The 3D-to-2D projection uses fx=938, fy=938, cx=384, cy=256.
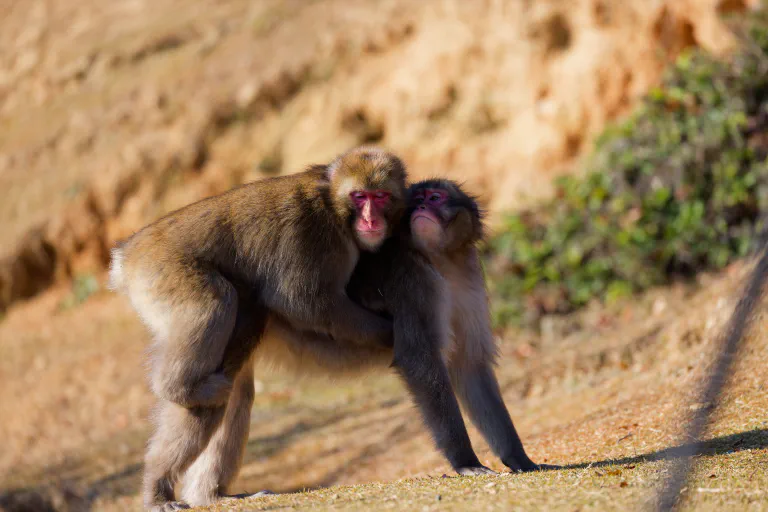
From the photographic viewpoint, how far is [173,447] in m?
4.61

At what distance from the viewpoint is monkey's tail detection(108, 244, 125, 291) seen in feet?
16.5

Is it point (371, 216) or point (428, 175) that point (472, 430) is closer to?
point (371, 216)

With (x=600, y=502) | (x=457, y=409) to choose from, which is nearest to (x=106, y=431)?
(x=457, y=409)

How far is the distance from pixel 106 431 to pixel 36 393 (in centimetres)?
190

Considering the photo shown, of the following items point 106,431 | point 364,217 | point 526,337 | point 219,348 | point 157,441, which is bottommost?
point 526,337

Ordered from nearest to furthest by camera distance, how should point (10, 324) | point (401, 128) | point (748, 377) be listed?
1. point (748, 377)
2. point (401, 128)
3. point (10, 324)

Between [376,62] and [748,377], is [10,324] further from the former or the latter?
[748,377]

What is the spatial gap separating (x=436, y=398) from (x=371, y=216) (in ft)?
3.21

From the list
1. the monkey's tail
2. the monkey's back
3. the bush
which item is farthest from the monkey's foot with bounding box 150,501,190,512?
the bush

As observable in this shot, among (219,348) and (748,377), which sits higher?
(219,348)

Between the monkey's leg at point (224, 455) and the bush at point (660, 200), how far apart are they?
498cm

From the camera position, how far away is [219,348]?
4.54 metres

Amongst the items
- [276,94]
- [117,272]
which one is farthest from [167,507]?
[276,94]

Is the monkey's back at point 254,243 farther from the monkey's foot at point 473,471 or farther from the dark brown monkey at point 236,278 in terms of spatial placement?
the monkey's foot at point 473,471
